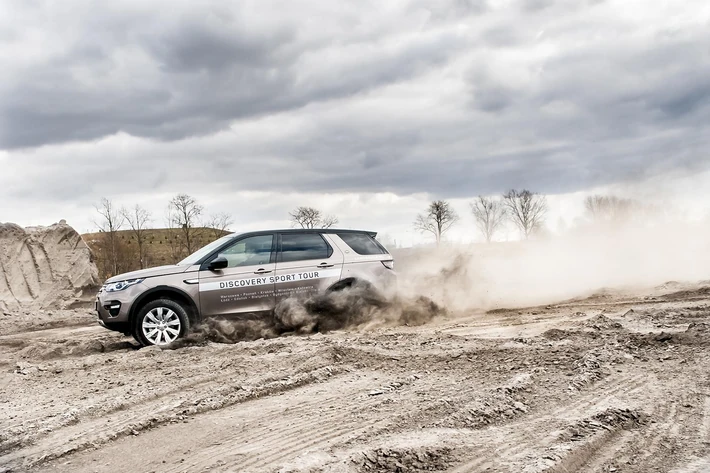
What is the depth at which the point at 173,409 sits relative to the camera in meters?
5.09

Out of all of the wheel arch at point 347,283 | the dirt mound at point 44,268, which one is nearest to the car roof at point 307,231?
the wheel arch at point 347,283

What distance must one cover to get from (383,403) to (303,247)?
5095mm

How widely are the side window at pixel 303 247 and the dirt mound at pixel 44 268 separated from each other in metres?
11.0

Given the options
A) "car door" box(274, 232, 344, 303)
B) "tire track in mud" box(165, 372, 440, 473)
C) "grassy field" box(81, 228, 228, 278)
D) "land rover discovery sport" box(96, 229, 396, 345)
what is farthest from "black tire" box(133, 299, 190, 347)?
"grassy field" box(81, 228, 228, 278)

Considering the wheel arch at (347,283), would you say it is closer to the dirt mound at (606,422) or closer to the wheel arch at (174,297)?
the wheel arch at (174,297)

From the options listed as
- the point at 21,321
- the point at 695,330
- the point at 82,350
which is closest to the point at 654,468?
the point at 695,330

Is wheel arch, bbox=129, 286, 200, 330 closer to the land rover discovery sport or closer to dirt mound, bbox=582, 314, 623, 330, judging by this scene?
the land rover discovery sport

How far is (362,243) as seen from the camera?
10273mm

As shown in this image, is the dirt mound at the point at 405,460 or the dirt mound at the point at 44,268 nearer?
the dirt mound at the point at 405,460

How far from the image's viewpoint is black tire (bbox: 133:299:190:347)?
8703 millimetres

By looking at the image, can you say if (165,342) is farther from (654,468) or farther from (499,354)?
(654,468)

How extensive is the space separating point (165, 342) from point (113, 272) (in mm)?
22667

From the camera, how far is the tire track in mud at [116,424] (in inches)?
169

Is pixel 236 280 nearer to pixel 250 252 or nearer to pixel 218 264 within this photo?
pixel 218 264
